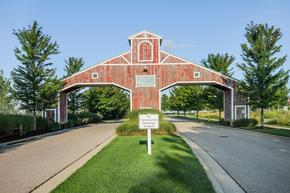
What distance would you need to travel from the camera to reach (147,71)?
130 ft

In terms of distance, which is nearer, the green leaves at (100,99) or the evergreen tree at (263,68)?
the evergreen tree at (263,68)

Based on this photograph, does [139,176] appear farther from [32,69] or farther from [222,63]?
[222,63]

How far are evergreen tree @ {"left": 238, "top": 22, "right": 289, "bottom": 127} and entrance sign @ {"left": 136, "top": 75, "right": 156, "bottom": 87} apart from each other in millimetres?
11073

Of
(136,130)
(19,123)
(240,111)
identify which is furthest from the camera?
(240,111)

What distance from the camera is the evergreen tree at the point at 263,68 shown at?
2988 centimetres

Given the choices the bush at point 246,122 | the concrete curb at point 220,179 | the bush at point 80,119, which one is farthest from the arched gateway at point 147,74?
the concrete curb at point 220,179

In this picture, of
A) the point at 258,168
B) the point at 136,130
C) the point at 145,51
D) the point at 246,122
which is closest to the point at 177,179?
the point at 258,168

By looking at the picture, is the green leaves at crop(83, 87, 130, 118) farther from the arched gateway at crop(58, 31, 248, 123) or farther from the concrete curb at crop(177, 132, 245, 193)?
the concrete curb at crop(177, 132, 245, 193)

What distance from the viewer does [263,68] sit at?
30.0 m

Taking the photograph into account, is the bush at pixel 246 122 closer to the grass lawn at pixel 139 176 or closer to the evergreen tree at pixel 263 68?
the evergreen tree at pixel 263 68

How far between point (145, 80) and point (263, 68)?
45.0ft

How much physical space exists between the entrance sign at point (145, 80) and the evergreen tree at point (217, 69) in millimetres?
9370

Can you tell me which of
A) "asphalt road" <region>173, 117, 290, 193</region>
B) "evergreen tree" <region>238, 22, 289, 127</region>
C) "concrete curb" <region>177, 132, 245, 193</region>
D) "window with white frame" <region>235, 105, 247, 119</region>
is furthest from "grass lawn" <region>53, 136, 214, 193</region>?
"window with white frame" <region>235, 105, 247, 119</region>

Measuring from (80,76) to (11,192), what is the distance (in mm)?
33256
